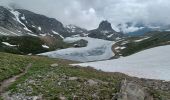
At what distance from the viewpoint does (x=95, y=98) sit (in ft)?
103

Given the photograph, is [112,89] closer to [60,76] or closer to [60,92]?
[60,92]

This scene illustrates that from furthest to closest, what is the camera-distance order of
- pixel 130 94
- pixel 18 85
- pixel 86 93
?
pixel 18 85 → pixel 86 93 → pixel 130 94

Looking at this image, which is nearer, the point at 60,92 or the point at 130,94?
the point at 130,94

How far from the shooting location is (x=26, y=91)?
32.7 m

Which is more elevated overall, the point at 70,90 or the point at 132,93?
the point at 70,90

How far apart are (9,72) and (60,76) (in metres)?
7.11

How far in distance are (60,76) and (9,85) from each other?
22.7 ft

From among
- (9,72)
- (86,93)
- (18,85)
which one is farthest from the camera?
(9,72)

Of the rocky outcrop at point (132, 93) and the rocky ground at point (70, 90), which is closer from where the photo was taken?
the rocky outcrop at point (132, 93)

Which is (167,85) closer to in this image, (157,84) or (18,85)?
(157,84)

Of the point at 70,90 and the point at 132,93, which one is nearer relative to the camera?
the point at 132,93

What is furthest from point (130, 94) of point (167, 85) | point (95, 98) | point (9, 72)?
point (9, 72)

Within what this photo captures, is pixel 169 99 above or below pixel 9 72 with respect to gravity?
below

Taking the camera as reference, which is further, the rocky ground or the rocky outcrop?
the rocky ground
